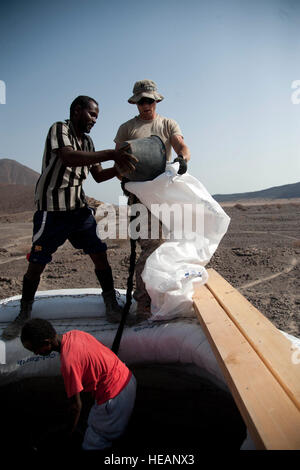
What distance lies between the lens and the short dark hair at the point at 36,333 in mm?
1882

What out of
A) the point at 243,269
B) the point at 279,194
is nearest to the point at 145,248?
the point at 243,269

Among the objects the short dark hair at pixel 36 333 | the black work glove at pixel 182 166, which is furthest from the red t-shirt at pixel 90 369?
the black work glove at pixel 182 166

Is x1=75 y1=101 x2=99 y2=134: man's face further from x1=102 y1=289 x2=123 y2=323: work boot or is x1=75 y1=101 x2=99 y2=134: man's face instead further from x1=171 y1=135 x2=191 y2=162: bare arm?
x1=102 y1=289 x2=123 y2=323: work boot

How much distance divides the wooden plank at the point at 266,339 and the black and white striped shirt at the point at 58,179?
1.15 m

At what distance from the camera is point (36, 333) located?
1.89 meters

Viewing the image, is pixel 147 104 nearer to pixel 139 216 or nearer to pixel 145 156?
pixel 145 156

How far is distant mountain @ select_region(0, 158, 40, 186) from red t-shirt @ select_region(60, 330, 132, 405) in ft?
104

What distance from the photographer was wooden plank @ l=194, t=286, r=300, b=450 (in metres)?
1.15

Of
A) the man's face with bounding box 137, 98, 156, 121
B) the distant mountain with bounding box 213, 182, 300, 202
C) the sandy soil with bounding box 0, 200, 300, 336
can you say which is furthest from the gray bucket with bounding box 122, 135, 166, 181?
the distant mountain with bounding box 213, 182, 300, 202

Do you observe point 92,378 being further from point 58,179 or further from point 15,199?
point 15,199

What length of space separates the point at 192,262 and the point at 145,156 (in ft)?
2.45

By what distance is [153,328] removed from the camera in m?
2.45

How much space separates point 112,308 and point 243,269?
2.88 metres
